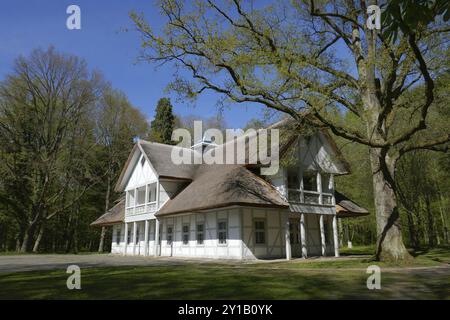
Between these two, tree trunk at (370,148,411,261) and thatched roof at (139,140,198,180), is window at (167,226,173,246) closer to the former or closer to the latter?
thatched roof at (139,140,198,180)

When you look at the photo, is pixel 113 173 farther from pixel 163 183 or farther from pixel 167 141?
pixel 163 183

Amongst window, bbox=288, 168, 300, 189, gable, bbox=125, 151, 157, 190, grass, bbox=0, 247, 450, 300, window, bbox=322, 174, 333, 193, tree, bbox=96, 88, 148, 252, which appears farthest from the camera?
Result: tree, bbox=96, 88, 148, 252

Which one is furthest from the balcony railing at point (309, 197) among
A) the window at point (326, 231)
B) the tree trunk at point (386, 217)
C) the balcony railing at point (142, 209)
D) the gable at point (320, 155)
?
the balcony railing at point (142, 209)

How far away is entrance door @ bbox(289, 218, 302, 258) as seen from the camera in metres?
22.9

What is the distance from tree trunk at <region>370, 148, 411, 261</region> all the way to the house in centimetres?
567

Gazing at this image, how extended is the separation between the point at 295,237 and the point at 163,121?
29943 millimetres

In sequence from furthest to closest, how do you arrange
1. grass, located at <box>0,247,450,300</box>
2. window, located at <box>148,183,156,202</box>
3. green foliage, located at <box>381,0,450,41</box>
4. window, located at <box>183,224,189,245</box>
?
window, located at <box>148,183,156,202</box>
window, located at <box>183,224,189,245</box>
grass, located at <box>0,247,450,300</box>
green foliage, located at <box>381,0,450,41</box>

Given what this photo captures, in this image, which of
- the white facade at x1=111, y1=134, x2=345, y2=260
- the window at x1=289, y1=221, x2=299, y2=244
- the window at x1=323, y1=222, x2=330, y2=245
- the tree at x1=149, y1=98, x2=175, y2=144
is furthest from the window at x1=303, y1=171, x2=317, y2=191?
the tree at x1=149, y1=98, x2=175, y2=144

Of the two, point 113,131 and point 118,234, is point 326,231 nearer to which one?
point 118,234

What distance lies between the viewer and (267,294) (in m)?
7.75

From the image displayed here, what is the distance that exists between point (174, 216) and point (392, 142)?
52.2 feet

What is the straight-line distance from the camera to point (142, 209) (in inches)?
1128

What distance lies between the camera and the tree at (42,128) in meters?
33.6

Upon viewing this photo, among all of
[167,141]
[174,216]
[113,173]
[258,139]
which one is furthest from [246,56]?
[167,141]
